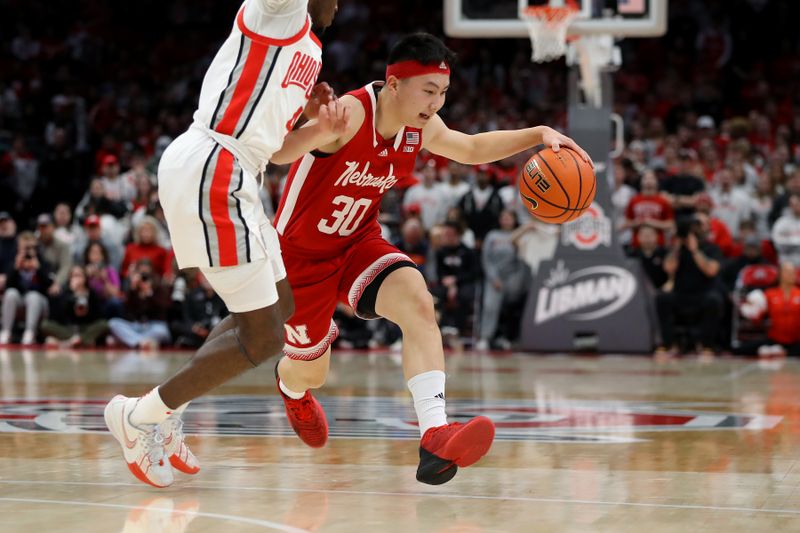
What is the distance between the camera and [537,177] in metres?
5.41

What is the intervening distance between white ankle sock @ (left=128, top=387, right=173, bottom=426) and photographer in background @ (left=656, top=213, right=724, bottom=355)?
892cm

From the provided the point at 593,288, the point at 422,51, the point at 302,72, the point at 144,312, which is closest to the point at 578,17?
the point at 593,288

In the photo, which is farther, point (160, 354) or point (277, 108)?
point (160, 354)

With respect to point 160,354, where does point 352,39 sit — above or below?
above

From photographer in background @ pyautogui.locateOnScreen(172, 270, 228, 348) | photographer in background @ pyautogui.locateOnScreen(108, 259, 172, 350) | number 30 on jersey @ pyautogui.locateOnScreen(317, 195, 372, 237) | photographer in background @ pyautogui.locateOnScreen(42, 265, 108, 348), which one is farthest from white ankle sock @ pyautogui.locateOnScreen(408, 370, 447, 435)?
photographer in background @ pyautogui.locateOnScreen(42, 265, 108, 348)

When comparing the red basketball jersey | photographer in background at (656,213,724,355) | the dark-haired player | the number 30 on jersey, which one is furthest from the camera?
photographer in background at (656,213,724,355)

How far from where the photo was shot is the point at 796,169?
560 inches

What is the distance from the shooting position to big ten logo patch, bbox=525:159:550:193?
5.37 metres

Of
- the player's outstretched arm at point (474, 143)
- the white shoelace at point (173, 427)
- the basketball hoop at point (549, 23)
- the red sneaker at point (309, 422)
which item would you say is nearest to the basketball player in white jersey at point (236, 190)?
the white shoelace at point (173, 427)

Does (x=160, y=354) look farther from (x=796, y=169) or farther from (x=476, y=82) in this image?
(x=476, y=82)

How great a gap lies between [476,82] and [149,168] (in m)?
6.41

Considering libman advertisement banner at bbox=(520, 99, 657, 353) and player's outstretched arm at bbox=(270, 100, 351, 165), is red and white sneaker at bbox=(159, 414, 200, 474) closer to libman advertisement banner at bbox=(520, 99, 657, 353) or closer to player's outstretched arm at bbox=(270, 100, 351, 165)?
player's outstretched arm at bbox=(270, 100, 351, 165)

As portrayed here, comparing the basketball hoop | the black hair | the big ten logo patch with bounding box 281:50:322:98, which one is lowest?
the big ten logo patch with bounding box 281:50:322:98

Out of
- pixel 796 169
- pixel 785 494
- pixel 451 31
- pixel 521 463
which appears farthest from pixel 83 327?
pixel 785 494
